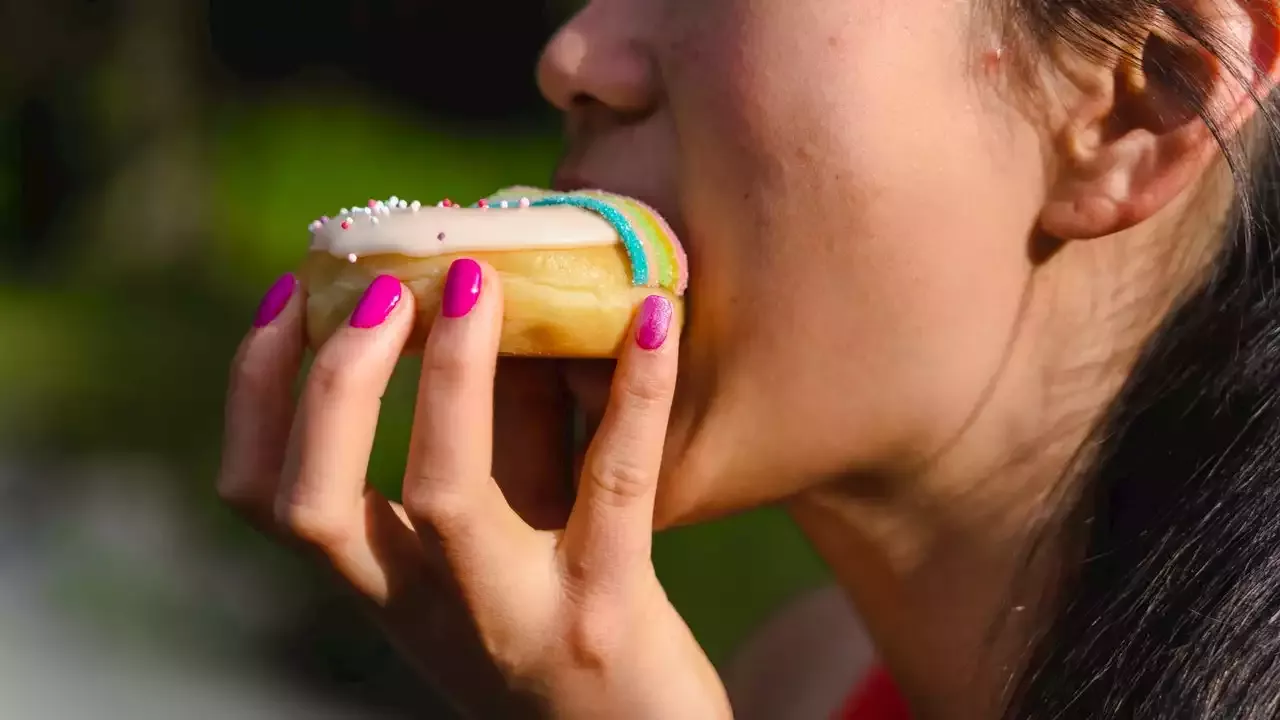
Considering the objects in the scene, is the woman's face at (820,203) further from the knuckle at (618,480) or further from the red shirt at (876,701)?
the red shirt at (876,701)

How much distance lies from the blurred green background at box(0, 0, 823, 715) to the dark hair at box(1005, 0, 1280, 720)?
4.28 feet

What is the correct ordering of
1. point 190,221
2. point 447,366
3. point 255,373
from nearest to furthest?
point 447,366 → point 255,373 → point 190,221

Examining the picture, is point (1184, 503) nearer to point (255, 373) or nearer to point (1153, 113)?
point (1153, 113)

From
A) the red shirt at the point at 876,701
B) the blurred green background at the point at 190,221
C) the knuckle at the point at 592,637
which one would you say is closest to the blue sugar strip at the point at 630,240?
the knuckle at the point at 592,637

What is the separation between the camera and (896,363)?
0.76 metres

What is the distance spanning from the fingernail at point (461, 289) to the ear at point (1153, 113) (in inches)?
15.7

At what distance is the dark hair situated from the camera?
694mm

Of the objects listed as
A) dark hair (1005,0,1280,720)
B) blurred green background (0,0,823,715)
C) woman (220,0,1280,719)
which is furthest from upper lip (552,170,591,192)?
blurred green background (0,0,823,715)

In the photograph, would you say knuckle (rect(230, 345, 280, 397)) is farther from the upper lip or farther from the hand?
the upper lip

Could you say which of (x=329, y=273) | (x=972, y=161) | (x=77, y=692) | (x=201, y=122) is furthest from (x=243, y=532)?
(x=972, y=161)

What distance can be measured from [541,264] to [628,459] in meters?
0.15

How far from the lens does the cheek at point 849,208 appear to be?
713 mm

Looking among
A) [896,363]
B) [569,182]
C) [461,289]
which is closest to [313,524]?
[461,289]

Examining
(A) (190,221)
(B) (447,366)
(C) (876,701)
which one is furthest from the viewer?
(A) (190,221)
